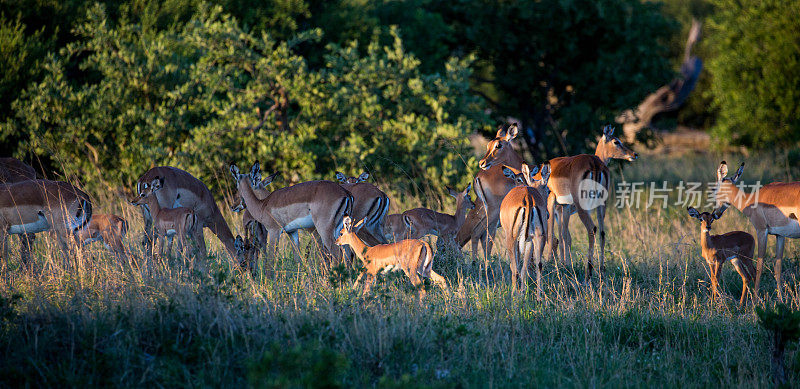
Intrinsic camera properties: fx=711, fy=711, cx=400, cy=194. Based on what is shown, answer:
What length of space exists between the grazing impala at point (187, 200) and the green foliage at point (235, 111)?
7.82ft

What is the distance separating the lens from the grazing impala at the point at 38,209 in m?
6.08

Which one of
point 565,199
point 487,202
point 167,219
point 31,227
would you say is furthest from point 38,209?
point 565,199

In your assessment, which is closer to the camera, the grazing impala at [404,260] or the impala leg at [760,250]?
the grazing impala at [404,260]

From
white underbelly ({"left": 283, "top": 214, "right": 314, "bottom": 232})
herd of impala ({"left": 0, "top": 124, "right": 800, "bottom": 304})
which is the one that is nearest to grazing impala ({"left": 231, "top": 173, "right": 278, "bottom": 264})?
herd of impala ({"left": 0, "top": 124, "right": 800, "bottom": 304})

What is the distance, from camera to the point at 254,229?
7074 millimetres

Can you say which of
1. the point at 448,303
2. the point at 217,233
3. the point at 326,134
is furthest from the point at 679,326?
the point at 326,134

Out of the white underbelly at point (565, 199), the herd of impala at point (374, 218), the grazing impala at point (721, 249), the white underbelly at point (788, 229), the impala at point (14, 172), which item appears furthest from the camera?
the impala at point (14, 172)

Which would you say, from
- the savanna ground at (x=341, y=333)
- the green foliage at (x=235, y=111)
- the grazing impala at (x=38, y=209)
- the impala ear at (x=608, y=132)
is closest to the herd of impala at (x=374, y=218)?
the grazing impala at (x=38, y=209)

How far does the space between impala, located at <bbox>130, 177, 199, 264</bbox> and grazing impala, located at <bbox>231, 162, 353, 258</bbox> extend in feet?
2.19

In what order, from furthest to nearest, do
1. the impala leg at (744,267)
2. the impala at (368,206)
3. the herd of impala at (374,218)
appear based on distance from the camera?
1. the impala at (368,206)
2. the impala leg at (744,267)
3. the herd of impala at (374,218)

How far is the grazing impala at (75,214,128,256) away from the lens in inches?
251

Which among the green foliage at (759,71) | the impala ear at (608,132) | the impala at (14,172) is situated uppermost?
the green foliage at (759,71)

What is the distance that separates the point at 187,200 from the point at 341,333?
3.37 meters

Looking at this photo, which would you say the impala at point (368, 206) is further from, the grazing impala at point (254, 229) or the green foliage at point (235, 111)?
the green foliage at point (235, 111)
